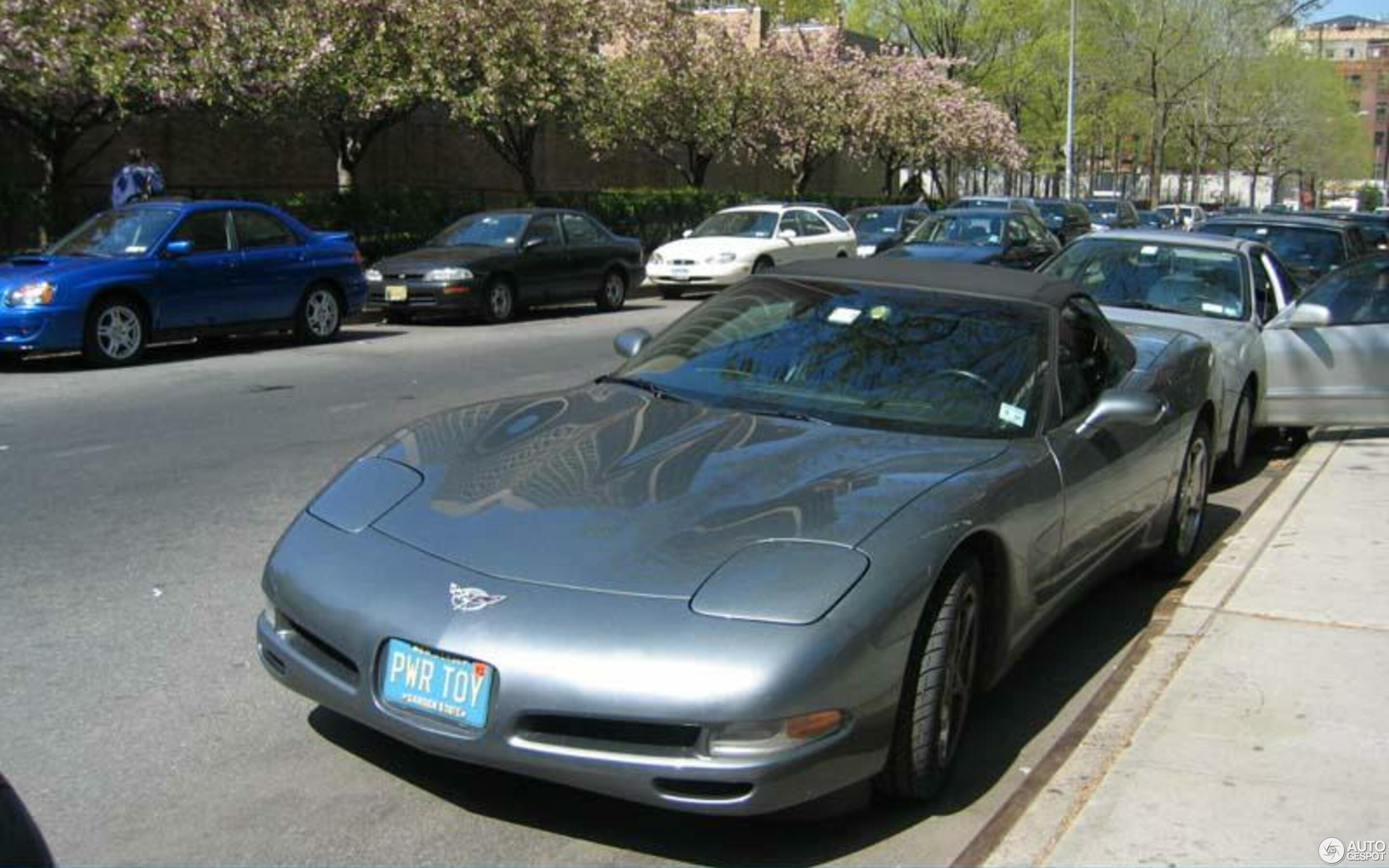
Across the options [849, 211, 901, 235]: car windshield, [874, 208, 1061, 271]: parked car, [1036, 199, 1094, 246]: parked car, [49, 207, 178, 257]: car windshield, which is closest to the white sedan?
[874, 208, 1061, 271]: parked car

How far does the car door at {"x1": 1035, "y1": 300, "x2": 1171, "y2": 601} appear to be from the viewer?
471 centimetres

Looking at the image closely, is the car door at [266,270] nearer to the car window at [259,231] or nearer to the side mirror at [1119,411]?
the car window at [259,231]

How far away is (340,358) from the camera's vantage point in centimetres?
1403

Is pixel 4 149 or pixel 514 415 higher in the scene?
pixel 4 149

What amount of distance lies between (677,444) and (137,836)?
1905 mm

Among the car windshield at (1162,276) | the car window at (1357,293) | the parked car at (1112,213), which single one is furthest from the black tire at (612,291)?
the parked car at (1112,213)

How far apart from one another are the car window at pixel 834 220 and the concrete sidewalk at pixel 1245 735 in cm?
1895

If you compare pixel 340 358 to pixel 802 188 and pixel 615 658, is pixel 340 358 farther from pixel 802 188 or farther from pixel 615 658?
pixel 802 188

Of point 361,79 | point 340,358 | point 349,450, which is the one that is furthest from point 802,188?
point 349,450

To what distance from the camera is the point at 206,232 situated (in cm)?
1394

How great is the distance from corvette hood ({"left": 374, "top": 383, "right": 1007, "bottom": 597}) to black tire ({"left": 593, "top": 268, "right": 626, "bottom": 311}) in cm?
1545

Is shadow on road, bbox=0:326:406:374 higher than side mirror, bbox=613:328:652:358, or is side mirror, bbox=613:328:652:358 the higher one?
side mirror, bbox=613:328:652:358

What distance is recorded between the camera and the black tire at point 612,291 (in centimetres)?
2012

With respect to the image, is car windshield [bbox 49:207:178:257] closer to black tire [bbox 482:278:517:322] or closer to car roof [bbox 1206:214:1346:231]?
black tire [bbox 482:278:517:322]
